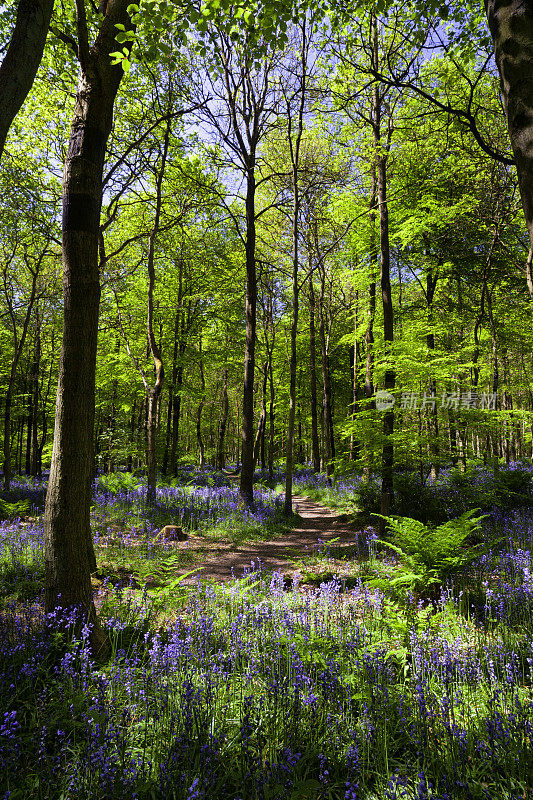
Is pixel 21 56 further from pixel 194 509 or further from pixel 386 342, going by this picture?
pixel 194 509

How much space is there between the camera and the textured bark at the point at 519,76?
1874 millimetres

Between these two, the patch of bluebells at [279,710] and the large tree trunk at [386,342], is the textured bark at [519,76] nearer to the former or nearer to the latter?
the patch of bluebells at [279,710]

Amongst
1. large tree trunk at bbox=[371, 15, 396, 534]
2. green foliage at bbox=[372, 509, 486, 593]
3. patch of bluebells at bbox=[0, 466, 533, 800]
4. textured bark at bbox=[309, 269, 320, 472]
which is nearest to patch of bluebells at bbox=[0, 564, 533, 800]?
patch of bluebells at bbox=[0, 466, 533, 800]

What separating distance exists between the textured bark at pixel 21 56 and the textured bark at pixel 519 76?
307cm

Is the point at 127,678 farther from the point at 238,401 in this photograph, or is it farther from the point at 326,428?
the point at 238,401

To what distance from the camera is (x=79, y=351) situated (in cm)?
353

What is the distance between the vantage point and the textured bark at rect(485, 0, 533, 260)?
1.87 metres

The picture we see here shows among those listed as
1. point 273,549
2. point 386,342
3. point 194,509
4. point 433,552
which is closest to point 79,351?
point 433,552

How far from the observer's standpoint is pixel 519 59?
191cm

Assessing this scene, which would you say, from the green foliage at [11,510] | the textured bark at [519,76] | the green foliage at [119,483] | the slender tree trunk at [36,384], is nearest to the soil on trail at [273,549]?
the green foliage at [11,510]

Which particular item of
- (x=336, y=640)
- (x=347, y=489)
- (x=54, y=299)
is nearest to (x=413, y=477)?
(x=347, y=489)

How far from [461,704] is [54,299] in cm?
1585

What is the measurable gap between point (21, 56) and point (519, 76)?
3368mm

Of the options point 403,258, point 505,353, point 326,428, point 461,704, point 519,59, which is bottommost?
point 461,704
